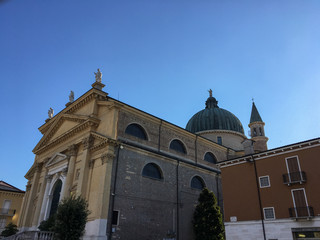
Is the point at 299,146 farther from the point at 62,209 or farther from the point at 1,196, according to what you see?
the point at 1,196

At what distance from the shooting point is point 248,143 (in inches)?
1025

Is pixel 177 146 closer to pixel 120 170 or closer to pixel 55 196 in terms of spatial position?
pixel 120 170

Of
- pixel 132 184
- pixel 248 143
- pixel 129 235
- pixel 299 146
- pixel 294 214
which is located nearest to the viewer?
pixel 294 214

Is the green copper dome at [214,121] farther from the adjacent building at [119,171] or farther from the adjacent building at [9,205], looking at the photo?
the adjacent building at [9,205]

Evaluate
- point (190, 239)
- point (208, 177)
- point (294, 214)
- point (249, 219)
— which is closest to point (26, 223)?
point (190, 239)

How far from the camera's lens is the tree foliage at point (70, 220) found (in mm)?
16906

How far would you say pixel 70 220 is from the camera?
56.1 feet

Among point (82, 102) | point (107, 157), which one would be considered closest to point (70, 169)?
point (107, 157)

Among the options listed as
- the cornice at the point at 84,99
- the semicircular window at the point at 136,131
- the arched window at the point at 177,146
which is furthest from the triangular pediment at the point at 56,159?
the arched window at the point at 177,146

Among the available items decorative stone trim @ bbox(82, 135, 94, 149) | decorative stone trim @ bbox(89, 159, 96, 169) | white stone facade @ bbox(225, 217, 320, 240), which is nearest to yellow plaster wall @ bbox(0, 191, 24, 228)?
decorative stone trim @ bbox(82, 135, 94, 149)

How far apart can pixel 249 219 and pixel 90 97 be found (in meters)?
17.2

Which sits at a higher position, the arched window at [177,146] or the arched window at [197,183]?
the arched window at [177,146]

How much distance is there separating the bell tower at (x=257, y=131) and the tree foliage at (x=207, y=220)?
1764cm

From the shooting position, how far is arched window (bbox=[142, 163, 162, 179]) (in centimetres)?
2405
